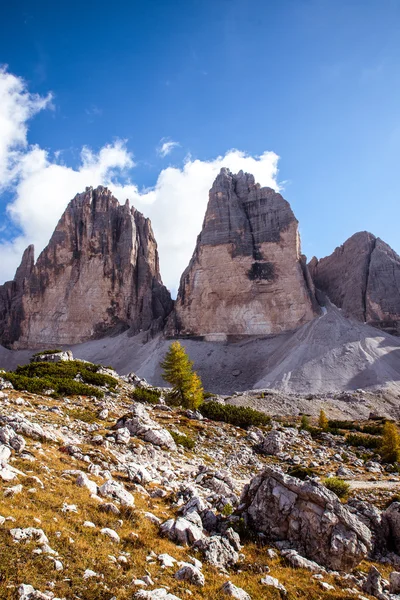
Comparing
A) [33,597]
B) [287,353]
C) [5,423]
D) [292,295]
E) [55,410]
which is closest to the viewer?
[33,597]

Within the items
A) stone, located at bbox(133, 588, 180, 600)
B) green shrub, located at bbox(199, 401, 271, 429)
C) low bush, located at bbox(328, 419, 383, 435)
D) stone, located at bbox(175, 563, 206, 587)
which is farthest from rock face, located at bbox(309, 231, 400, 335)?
stone, located at bbox(133, 588, 180, 600)

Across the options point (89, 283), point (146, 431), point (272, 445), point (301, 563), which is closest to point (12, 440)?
point (146, 431)

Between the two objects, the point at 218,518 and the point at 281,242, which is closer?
the point at 218,518

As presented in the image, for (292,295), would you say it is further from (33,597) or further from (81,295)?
(33,597)

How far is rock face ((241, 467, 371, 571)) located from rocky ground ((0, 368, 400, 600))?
1.0 inches

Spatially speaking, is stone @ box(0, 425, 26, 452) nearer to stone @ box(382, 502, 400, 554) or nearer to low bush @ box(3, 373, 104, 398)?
stone @ box(382, 502, 400, 554)

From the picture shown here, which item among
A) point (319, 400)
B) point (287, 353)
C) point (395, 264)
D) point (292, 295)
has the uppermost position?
point (395, 264)

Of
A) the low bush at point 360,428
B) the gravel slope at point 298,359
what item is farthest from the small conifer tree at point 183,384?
the gravel slope at point 298,359

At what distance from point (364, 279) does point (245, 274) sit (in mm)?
29717

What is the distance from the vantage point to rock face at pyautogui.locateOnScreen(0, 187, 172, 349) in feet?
355

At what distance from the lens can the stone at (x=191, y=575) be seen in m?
6.68

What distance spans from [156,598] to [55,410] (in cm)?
1402

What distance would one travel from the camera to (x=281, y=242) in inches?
3595

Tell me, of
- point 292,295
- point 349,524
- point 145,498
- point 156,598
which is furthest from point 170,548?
point 292,295
